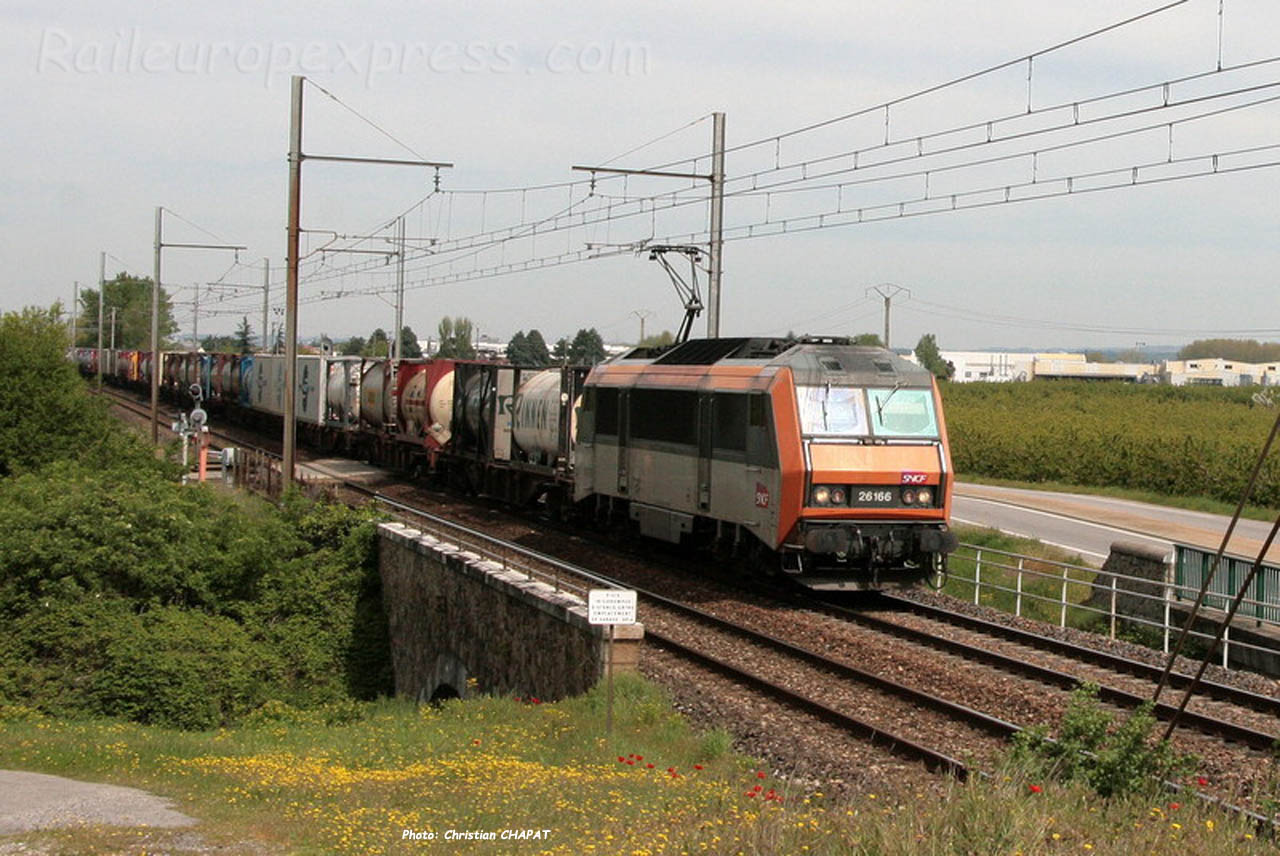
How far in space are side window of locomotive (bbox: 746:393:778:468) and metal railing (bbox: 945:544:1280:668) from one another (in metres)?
3.06

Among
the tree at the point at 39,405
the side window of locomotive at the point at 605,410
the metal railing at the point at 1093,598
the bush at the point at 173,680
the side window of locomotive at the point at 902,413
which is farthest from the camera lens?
the tree at the point at 39,405

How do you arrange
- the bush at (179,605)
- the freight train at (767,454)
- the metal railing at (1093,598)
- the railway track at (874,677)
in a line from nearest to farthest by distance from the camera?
1. the railway track at (874,677)
2. the metal railing at (1093,598)
3. the freight train at (767,454)
4. the bush at (179,605)

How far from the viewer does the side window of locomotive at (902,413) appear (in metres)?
18.5

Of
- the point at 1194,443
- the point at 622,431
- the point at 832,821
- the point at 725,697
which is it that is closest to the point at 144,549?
the point at 622,431

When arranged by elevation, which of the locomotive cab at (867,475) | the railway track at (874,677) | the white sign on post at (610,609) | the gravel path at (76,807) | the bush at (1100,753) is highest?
the locomotive cab at (867,475)

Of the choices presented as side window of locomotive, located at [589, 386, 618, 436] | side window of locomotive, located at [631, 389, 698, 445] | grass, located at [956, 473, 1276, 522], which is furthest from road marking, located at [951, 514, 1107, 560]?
side window of locomotive, located at [631, 389, 698, 445]

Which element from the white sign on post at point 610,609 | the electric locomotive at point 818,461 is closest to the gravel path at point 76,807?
the white sign on post at point 610,609

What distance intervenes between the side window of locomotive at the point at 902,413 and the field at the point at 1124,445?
25624mm

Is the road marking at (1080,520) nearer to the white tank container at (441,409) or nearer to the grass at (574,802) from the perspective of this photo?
the white tank container at (441,409)

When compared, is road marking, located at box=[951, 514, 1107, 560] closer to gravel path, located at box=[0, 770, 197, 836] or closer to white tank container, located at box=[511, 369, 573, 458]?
white tank container, located at box=[511, 369, 573, 458]

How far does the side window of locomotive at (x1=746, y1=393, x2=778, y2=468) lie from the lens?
18141 millimetres

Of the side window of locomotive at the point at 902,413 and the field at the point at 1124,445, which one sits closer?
the side window of locomotive at the point at 902,413

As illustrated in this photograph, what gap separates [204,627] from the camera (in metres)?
25.7

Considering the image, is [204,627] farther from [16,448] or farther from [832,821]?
[832,821]
